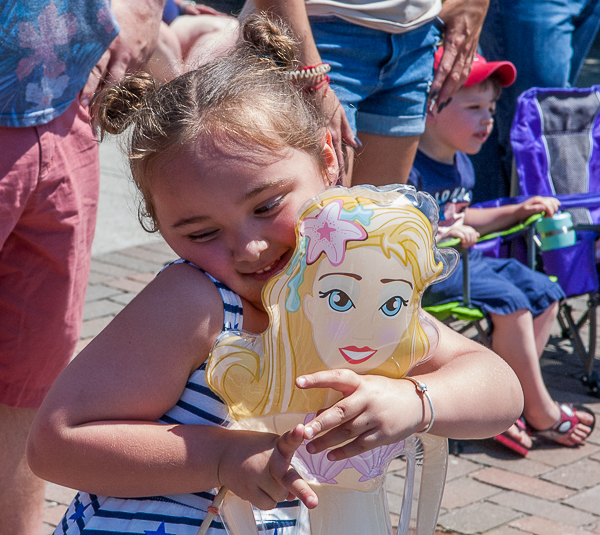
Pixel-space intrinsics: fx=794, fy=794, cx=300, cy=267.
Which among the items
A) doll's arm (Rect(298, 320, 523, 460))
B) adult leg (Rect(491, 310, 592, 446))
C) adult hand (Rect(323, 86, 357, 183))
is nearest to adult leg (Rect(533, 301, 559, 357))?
adult leg (Rect(491, 310, 592, 446))

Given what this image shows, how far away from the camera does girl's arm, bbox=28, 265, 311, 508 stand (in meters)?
1.19

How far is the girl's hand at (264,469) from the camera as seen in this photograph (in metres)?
1.10

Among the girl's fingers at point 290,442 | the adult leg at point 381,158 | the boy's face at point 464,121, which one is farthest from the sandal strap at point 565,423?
the girl's fingers at point 290,442

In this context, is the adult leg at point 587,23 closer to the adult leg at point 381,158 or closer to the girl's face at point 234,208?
the adult leg at point 381,158

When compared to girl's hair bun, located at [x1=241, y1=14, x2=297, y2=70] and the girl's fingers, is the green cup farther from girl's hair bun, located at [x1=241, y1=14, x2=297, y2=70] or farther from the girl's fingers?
the girl's fingers

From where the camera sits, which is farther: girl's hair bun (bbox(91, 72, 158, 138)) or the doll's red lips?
girl's hair bun (bbox(91, 72, 158, 138))

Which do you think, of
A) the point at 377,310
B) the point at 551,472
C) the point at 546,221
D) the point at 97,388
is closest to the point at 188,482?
the point at 97,388

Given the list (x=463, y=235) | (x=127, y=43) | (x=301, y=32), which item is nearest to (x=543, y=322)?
(x=463, y=235)

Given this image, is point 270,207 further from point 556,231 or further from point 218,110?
point 556,231

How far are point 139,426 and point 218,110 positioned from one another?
0.53m

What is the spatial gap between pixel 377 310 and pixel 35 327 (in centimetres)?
111

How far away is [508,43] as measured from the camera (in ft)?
13.3

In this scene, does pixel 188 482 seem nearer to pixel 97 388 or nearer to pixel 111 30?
pixel 97 388

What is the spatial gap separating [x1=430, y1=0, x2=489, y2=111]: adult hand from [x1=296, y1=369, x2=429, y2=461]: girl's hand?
5.75ft
